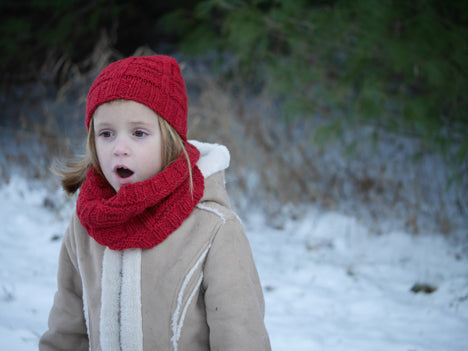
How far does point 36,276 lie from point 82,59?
4.06 m

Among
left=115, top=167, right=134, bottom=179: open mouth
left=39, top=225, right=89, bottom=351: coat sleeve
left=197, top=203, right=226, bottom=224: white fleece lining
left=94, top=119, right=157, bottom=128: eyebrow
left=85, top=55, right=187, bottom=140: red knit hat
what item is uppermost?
left=85, top=55, right=187, bottom=140: red knit hat

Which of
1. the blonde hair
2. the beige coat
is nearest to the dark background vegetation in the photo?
the blonde hair

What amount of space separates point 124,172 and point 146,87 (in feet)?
0.84

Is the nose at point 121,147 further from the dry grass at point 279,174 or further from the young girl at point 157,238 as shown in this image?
the dry grass at point 279,174

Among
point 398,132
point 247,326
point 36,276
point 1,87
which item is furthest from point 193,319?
point 1,87

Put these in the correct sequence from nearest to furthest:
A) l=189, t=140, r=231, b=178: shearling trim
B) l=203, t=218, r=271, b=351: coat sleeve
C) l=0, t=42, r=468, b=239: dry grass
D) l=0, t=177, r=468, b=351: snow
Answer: l=203, t=218, r=271, b=351: coat sleeve < l=189, t=140, r=231, b=178: shearling trim < l=0, t=177, r=468, b=351: snow < l=0, t=42, r=468, b=239: dry grass

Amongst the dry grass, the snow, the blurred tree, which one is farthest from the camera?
the dry grass

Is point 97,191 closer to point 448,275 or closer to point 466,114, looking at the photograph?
point 448,275

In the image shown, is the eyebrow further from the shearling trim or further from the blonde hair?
the shearling trim

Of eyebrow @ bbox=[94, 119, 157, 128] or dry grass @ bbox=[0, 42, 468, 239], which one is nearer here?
eyebrow @ bbox=[94, 119, 157, 128]

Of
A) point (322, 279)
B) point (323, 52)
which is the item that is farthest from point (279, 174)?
Answer: point (322, 279)

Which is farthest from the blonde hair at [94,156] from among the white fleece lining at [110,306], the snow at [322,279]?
the snow at [322,279]

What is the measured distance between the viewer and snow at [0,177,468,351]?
194cm

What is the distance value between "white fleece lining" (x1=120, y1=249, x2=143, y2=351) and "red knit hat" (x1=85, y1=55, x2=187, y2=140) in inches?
16.3
